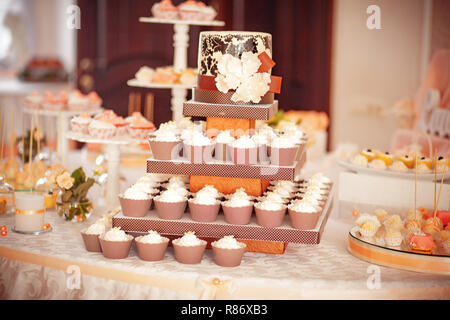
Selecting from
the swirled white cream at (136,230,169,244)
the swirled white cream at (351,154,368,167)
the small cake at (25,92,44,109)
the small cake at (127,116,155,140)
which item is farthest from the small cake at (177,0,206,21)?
the swirled white cream at (136,230,169,244)

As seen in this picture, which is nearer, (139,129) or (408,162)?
(408,162)

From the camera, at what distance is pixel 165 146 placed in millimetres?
3404

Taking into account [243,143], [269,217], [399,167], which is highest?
[243,143]

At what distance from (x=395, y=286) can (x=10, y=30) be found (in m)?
9.18

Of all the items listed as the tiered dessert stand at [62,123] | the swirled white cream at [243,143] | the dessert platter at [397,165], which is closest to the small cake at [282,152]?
the swirled white cream at [243,143]

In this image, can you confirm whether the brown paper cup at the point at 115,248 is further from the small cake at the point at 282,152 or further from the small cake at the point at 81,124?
the small cake at the point at 81,124

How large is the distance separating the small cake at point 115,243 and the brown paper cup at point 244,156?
2.08 ft

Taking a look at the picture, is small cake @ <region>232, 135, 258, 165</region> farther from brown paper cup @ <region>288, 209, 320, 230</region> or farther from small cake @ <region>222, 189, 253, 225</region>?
brown paper cup @ <region>288, 209, 320, 230</region>

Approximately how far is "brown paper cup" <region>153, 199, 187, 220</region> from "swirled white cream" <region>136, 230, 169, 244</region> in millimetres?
100

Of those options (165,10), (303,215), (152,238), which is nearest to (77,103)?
(165,10)

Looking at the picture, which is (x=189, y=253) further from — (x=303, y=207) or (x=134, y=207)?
(x=303, y=207)

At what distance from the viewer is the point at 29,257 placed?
3.43 meters

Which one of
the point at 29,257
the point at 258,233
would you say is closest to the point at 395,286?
the point at 258,233

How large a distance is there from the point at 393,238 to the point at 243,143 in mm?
855
